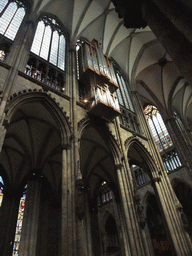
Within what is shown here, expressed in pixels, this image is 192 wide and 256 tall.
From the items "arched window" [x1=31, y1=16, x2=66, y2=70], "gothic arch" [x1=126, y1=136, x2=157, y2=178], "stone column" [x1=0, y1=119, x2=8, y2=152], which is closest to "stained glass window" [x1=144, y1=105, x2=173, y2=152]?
"gothic arch" [x1=126, y1=136, x2=157, y2=178]

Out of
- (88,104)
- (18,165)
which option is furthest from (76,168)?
(18,165)

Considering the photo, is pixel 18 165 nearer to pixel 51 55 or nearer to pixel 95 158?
pixel 95 158

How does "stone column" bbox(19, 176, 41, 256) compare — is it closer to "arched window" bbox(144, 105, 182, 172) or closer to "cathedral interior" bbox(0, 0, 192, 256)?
"cathedral interior" bbox(0, 0, 192, 256)

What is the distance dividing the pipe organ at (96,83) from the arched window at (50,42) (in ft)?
4.20

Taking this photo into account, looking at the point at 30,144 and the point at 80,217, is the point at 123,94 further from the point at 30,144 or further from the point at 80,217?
the point at 80,217

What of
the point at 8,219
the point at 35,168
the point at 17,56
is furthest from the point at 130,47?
the point at 8,219

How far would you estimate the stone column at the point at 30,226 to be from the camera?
8.83 m

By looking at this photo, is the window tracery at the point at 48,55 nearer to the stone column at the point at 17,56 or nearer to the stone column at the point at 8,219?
the stone column at the point at 17,56

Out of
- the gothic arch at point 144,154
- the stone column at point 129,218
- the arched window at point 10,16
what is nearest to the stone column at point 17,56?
the arched window at point 10,16

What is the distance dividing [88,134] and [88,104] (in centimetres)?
209

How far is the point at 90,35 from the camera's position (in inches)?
614

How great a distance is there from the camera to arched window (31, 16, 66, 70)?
1110cm

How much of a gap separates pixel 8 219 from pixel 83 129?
6624mm

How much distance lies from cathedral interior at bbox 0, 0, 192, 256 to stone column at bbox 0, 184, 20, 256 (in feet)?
0.18
